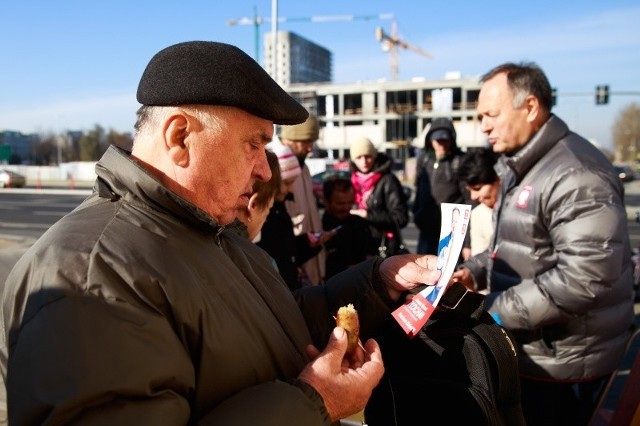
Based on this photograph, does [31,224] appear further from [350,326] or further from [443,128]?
[350,326]

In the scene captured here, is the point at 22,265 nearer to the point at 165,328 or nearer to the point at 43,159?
the point at 165,328

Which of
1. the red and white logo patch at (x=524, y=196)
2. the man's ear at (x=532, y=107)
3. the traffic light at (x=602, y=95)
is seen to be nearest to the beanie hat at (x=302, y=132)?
the man's ear at (x=532, y=107)

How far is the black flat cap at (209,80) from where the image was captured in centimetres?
140

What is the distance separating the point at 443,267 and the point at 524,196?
1122mm

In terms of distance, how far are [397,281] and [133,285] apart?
40.9 inches

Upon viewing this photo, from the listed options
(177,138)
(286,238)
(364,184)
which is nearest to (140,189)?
(177,138)

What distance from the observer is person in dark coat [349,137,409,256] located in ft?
17.3

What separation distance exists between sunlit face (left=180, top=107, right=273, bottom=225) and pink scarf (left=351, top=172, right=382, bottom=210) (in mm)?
4151

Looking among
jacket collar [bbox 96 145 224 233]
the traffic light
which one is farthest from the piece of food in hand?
the traffic light

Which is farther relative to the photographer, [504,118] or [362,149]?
[362,149]

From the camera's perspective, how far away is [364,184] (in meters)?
5.77

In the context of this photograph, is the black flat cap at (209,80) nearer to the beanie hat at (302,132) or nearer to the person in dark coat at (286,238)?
the person in dark coat at (286,238)

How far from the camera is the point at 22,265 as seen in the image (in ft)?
4.15

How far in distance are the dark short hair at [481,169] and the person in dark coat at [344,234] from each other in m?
1.00
